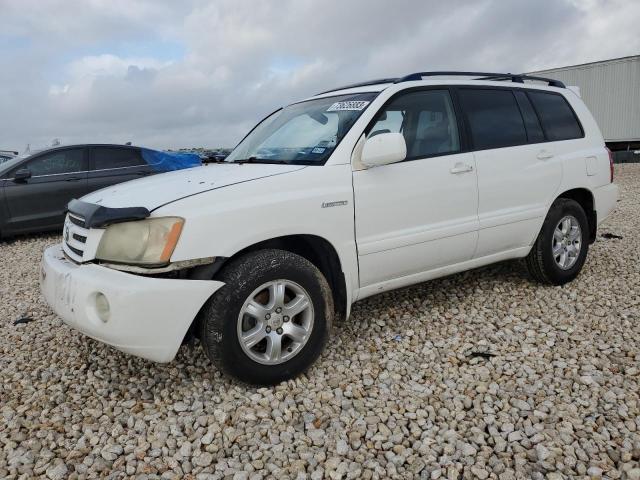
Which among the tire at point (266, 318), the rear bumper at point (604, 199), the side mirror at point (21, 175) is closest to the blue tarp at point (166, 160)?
the side mirror at point (21, 175)

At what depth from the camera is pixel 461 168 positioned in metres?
3.71

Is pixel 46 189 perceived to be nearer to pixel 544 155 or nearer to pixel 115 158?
pixel 115 158

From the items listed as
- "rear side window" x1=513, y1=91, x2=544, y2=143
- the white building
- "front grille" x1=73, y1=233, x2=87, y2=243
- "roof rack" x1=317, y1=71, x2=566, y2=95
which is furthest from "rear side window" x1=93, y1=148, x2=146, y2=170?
the white building

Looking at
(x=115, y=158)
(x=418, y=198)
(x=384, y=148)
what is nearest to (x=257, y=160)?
(x=384, y=148)

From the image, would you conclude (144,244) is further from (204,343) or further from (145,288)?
(204,343)

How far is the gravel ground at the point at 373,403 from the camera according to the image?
7.76 ft

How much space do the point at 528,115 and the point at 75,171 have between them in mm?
6855

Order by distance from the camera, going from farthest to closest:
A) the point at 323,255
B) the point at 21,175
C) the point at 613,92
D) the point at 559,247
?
the point at 613,92 → the point at 21,175 → the point at 559,247 → the point at 323,255

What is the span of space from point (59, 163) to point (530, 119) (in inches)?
276

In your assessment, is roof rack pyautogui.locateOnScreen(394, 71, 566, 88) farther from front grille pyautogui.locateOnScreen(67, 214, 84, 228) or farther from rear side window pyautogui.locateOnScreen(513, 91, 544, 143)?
front grille pyautogui.locateOnScreen(67, 214, 84, 228)

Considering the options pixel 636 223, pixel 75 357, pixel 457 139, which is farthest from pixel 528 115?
A: pixel 636 223

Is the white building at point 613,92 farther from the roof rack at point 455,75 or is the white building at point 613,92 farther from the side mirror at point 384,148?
the side mirror at point 384,148

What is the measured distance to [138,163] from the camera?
8.88 m

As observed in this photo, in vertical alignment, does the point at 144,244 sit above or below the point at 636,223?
above
